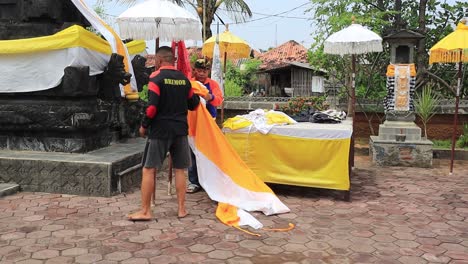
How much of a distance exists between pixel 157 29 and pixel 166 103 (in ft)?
3.90

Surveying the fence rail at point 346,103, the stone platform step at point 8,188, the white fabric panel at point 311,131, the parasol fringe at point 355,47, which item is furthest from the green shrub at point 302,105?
the stone platform step at point 8,188

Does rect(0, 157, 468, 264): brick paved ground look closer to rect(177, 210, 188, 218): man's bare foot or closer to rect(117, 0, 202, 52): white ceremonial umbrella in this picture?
rect(177, 210, 188, 218): man's bare foot

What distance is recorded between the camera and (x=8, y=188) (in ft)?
17.3

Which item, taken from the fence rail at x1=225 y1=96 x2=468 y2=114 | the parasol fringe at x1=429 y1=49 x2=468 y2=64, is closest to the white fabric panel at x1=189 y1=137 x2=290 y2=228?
the parasol fringe at x1=429 y1=49 x2=468 y2=64

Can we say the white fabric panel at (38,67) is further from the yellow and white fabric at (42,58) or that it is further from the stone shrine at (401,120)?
the stone shrine at (401,120)

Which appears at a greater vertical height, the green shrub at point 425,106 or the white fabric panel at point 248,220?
the green shrub at point 425,106

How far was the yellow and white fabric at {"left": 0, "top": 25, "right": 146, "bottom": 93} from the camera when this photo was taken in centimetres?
571

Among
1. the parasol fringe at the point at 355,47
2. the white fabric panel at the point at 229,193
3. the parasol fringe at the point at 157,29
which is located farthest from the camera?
Result: the parasol fringe at the point at 355,47

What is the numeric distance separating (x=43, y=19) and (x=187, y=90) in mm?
3165

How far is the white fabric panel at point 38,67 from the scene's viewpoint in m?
5.75

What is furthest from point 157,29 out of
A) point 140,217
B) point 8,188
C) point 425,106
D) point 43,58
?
point 425,106

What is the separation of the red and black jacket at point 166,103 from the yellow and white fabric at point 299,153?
1290mm

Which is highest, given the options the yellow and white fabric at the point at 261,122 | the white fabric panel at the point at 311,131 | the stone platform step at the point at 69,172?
the yellow and white fabric at the point at 261,122

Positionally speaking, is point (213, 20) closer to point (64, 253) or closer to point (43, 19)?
point (43, 19)
